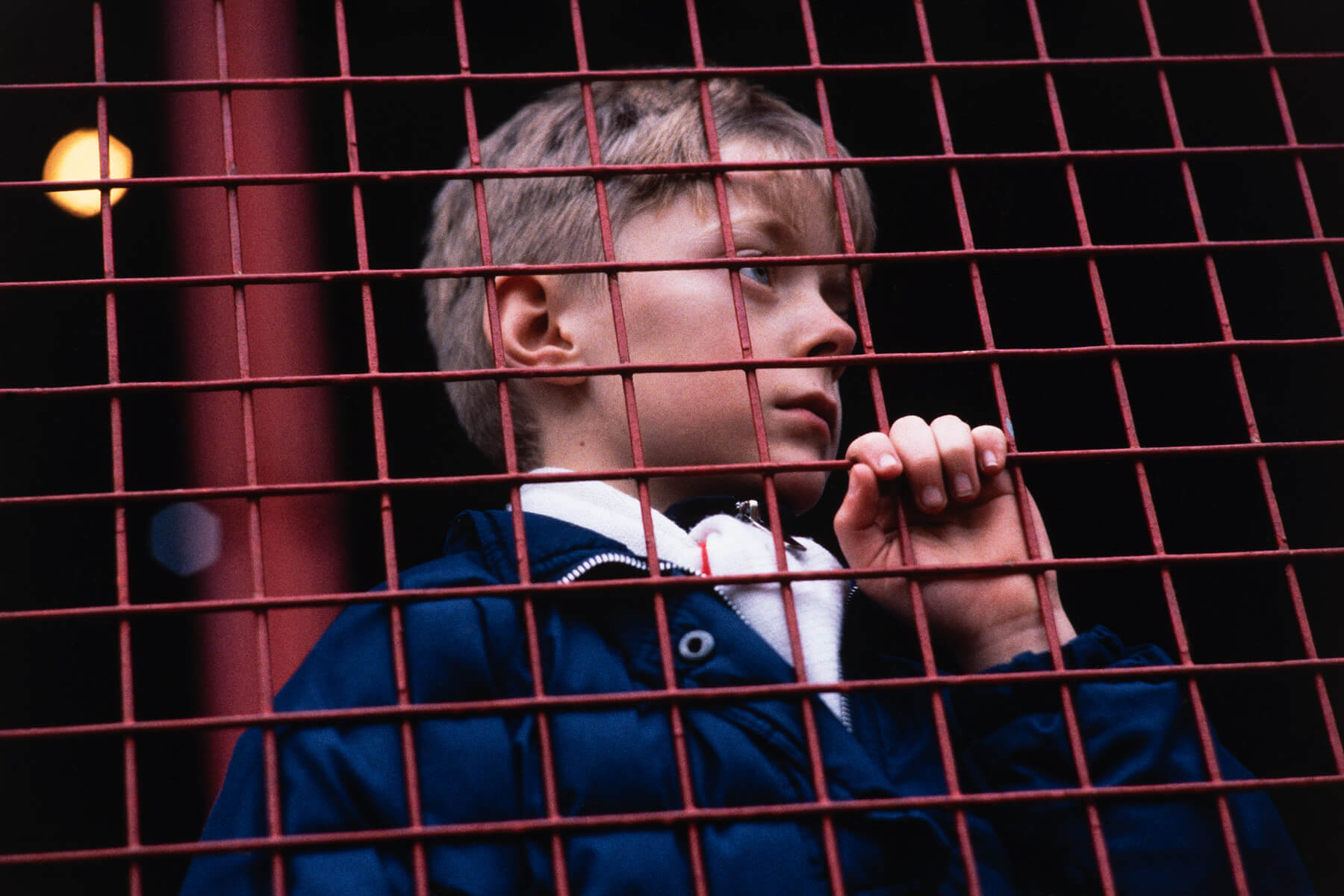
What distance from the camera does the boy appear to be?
0.84 m

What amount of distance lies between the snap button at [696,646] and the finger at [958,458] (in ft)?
0.75

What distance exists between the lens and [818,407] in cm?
129

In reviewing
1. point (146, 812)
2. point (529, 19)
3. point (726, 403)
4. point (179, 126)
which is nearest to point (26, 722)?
point (146, 812)

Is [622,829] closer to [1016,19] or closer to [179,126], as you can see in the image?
[1016,19]

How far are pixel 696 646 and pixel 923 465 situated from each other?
236mm

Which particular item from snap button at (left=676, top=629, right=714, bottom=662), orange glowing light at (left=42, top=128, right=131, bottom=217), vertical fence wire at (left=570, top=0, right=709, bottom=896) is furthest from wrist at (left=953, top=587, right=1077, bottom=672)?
orange glowing light at (left=42, top=128, right=131, bottom=217)

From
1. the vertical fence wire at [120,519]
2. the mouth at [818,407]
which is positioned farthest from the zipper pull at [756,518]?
the vertical fence wire at [120,519]

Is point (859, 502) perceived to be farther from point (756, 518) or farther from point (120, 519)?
point (120, 519)

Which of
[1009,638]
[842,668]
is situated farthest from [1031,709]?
[842,668]

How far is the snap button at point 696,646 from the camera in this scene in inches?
40.6

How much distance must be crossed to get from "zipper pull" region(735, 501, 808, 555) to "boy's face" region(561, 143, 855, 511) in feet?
0.12

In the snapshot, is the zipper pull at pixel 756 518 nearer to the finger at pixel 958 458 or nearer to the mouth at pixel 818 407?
the mouth at pixel 818 407

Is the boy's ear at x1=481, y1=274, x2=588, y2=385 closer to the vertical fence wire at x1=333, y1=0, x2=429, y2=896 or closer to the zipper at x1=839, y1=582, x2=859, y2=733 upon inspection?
the zipper at x1=839, y1=582, x2=859, y2=733

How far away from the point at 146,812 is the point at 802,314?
1.75 metres
